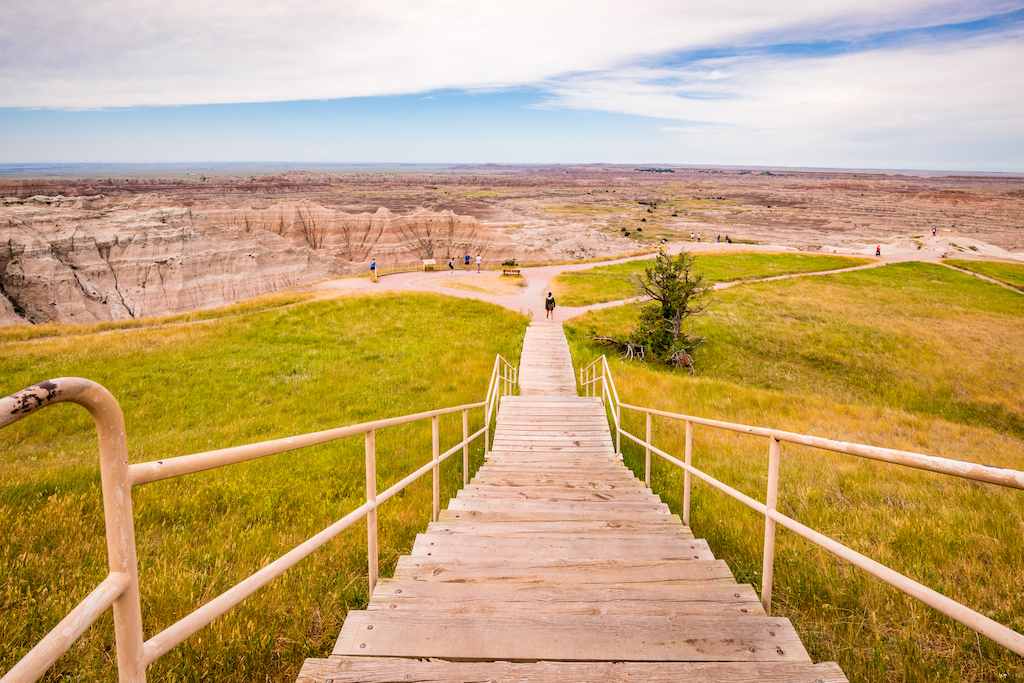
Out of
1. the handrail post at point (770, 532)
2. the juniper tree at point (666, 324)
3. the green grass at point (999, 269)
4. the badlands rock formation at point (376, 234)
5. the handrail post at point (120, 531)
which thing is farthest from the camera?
the badlands rock formation at point (376, 234)

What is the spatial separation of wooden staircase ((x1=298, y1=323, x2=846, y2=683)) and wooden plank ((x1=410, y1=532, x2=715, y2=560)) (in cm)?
1

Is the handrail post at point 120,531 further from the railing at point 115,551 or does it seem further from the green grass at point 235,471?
the green grass at point 235,471

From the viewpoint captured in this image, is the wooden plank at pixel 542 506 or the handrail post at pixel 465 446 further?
the handrail post at pixel 465 446

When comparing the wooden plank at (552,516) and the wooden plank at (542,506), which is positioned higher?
the wooden plank at (552,516)

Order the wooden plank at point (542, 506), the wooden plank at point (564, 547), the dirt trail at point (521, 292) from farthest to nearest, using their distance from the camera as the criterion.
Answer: the dirt trail at point (521, 292) < the wooden plank at point (542, 506) < the wooden plank at point (564, 547)

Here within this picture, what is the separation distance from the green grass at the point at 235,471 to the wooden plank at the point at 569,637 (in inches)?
26.5

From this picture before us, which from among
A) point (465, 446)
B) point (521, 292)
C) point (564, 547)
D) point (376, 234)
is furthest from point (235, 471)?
point (376, 234)

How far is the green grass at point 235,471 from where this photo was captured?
337 cm

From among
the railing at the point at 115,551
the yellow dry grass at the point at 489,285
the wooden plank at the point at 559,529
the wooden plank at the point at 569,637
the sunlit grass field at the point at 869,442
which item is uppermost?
the railing at the point at 115,551

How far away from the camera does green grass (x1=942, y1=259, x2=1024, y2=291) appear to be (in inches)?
1507

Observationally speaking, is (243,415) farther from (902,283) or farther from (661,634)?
(902,283)

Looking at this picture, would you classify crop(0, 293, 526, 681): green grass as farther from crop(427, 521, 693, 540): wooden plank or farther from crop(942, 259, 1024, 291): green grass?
crop(942, 259, 1024, 291): green grass

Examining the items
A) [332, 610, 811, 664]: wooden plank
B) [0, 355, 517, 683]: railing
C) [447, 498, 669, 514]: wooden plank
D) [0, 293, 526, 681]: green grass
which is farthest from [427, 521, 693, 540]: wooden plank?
[0, 355, 517, 683]: railing

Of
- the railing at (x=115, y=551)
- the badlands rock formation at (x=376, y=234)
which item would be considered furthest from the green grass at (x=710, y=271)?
the railing at (x=115, y=551)
